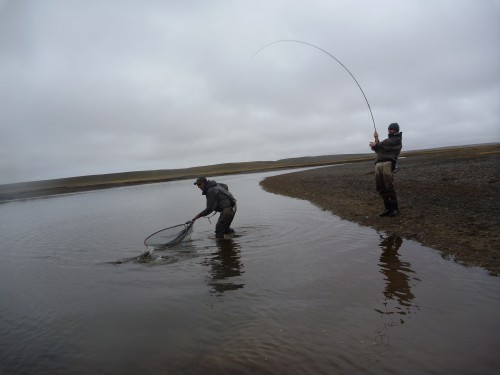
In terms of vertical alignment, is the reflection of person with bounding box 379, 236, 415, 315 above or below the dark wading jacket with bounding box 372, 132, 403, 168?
below

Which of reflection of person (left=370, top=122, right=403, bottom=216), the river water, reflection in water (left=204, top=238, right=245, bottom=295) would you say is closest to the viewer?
the river water

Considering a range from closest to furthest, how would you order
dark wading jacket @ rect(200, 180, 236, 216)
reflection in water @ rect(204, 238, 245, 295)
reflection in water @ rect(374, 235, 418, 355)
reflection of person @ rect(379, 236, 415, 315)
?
reflection in water @ rect(374, 235, 418, 355)
reflection of person @ rect(379, 236, 415, 315)
reflection in water @ rect(204, 238, 245, 295)
dark wading jacket @ rect(200, 180, 236, 216)

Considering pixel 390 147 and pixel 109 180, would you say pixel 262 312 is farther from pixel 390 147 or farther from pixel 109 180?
pixel 109 180

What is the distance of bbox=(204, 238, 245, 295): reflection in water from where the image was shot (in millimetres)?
6847

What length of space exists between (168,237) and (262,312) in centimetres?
638

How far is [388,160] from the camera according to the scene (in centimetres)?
1072

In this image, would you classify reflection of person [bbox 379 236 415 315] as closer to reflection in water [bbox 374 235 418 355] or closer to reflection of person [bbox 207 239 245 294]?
reflection in water [bbox 374 235 418 355]

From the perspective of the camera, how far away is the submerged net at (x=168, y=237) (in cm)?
1072

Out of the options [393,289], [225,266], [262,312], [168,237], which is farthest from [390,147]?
[168,237]

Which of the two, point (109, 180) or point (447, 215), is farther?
point (109, 180)

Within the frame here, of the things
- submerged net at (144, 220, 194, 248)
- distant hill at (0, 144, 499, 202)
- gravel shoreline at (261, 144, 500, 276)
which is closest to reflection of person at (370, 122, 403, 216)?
gravel shoreline at (261, 144, 500, 276)

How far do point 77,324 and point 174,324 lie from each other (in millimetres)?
1871

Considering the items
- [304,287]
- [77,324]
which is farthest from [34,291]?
[304,287]

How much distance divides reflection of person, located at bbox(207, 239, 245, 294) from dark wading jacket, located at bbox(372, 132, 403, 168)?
583cm
